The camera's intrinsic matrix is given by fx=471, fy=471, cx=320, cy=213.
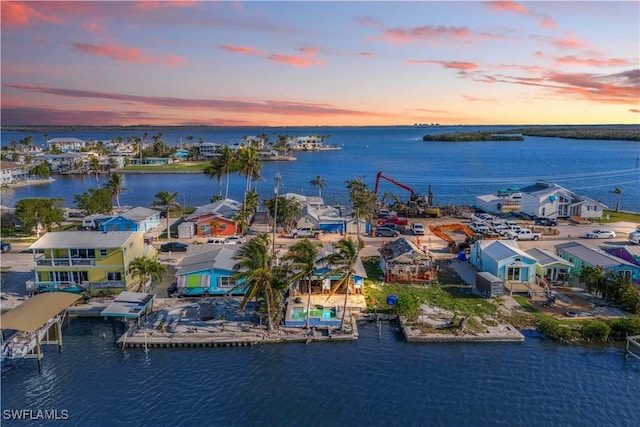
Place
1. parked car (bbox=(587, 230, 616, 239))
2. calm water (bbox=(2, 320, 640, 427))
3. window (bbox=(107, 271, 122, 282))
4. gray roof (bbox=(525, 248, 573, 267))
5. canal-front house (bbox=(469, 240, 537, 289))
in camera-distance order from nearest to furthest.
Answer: calm water (bbox=(2, 320, 640, 427))
window (bbox=(107, 271, 122, 282))
canal-front house (bbox=(469, 240, 537, 289))
gray roof (bbox=(525, 248, 573, 267))
parked car (bbox=(587, 230, 616, 239))

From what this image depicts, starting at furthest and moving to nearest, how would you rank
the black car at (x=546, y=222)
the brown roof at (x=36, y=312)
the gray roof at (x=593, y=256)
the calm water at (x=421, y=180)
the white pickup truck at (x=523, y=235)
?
the calm water at (x=421, y=180) → the black car at (x=546, y=222) → the white pickup truck at (x=523, y=235) → the gray roof at (x=593, y=256) → the brown roof at (x=36, y=312)

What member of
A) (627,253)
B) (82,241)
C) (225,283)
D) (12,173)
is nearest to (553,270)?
(627,253)

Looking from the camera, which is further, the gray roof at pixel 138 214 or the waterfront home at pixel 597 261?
the gray roof at pixel 138 214

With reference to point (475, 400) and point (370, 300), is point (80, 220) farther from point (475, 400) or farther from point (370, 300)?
point (475, 400)

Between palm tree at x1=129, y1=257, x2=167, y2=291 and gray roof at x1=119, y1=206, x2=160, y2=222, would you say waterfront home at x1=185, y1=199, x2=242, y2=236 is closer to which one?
gray roof at x1=119, y1=206, x2=160, y2=222

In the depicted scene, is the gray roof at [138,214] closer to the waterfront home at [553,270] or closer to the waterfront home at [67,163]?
the waterfront home at [553,270]

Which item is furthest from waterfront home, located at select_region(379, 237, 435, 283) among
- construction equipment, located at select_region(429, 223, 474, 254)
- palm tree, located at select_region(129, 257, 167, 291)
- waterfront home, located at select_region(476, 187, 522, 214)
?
waterfront home, located at select_region(476, 187, 522, 214)

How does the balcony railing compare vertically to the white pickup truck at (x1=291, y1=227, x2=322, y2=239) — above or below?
above

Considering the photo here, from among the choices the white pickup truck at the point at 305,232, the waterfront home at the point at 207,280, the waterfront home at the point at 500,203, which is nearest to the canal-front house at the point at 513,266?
the waterfront home at the point at 207,280
